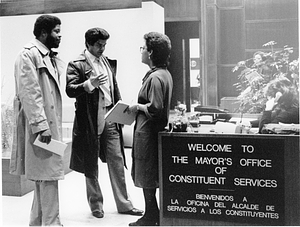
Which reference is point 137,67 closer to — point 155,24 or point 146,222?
point 155,24

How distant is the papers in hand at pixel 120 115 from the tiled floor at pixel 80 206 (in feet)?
1.39

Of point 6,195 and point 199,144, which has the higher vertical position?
point 199,144

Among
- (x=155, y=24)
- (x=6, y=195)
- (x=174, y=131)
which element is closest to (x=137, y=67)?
(x=155, y=24)

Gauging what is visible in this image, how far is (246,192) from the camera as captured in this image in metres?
3.39

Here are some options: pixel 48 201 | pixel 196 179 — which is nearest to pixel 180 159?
pixel 196 179

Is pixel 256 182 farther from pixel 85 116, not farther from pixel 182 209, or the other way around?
pixel 85 116

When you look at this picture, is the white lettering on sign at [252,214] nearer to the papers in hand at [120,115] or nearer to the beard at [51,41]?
the papers in hand at [120,115]

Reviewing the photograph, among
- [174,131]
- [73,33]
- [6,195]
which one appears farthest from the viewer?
[6,195]

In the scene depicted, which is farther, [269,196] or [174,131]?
[174,131]

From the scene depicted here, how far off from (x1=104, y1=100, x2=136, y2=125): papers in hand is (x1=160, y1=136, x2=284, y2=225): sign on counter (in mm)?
327

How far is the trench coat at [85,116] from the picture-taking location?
3822mm

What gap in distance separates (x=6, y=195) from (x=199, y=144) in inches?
85.2

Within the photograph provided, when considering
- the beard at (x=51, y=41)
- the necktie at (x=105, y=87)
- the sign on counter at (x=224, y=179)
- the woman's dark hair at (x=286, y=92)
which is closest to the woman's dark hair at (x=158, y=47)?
the necktie at (x=105, y=87)

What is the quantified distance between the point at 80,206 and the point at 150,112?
110cm
